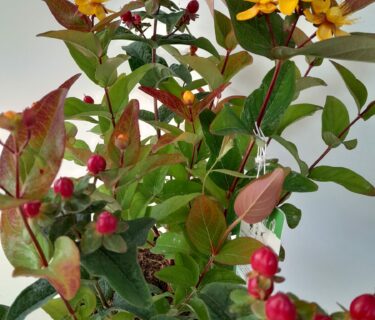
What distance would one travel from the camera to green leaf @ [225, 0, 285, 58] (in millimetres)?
501

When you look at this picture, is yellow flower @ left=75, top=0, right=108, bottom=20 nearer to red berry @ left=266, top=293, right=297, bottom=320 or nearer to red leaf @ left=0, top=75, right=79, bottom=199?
red leaf @ left=0, top=75, right=79, bottom=199

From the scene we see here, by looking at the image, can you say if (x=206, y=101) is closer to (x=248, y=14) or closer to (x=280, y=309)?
(x=248, y=14)

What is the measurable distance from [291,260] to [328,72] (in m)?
0.36

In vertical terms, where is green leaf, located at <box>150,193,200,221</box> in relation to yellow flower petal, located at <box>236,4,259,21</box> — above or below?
below

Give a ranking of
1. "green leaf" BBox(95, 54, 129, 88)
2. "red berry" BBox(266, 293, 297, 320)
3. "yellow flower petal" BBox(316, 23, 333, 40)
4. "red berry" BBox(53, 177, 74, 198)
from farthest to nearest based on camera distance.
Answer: "green leaf" BBox(95, 54, 129, 88)
"yellow flower petal" BBox(316, 23, 333, 40)
"red berry" BBox(53, 177, 74, 198)
"red berry" BBox(266, 293, 297, 320)

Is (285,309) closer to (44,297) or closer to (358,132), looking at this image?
(44,297)

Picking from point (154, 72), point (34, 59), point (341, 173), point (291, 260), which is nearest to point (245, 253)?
point (341, 173)

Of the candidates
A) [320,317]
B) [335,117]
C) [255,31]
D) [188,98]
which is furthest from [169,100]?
[320,317]

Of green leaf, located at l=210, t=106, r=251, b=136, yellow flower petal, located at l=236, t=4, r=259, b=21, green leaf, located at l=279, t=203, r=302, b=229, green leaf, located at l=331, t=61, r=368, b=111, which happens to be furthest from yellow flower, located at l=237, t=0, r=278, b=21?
green leaf, located at l=279, t=203, r=302, b=229

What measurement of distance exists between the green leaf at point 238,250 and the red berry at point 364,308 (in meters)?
0.23

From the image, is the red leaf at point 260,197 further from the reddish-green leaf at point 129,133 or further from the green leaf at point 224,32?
the green leaf at point 224,32

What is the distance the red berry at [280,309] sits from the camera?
28 cm

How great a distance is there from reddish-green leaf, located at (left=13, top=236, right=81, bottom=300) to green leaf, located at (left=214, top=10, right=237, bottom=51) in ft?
1.42

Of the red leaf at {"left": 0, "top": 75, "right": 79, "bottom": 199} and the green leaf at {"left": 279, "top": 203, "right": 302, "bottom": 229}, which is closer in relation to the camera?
the red leaf at {"left": 0, "top": 75, "right": 79, "bottom": 199}
